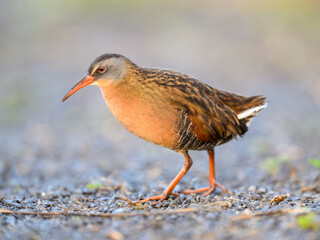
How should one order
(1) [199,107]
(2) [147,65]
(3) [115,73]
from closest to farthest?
(3) [115,73] < (1) [199,107] < (2) [147,65]

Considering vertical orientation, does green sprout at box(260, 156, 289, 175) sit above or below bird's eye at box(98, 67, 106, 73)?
below

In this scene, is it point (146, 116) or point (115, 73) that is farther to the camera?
point (115, 73)

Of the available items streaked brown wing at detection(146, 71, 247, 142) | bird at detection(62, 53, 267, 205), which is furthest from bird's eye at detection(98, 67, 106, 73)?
streaked brown wing at detection(146, 71, 247, 142)

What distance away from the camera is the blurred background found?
25.4 feet

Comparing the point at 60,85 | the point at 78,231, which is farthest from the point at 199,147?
the point at 60,85

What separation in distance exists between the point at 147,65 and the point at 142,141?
406 centimetres

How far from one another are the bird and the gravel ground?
2.37 feet

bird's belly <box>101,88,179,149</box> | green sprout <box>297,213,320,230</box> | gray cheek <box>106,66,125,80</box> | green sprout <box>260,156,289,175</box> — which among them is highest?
gray cheek <box>106,66,125,80</box>

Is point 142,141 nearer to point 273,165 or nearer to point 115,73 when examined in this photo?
point 273,165

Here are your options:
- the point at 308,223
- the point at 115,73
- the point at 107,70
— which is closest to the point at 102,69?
the point at 107,70

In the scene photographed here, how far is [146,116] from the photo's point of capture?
4.93 meters

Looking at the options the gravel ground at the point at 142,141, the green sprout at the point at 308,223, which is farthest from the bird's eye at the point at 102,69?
the green sprout at the point at 308,223

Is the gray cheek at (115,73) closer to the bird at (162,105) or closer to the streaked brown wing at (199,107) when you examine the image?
the bird at (162,105)

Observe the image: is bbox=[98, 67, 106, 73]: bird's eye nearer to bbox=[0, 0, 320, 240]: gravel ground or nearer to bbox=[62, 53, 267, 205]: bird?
bbox=[62, 53, 267, 205]: bird
